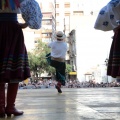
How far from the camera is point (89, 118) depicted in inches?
180

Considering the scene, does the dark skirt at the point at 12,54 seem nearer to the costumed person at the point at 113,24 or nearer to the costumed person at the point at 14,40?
the costumed person at the point at 14,40

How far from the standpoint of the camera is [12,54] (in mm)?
4844

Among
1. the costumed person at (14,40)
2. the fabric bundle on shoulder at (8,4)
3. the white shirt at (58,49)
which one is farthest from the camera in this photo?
the white shirt at (58,49)

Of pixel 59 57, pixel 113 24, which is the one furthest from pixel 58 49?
pixel 113 24

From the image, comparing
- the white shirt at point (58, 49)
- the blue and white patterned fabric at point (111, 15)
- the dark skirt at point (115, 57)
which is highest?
the white shirt at point (58, 49)

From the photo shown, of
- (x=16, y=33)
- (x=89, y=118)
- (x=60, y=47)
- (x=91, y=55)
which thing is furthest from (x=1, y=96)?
(x=91, y=55)

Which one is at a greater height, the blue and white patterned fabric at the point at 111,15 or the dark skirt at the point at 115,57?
the blue and white patterned fabric at the point at 111,15

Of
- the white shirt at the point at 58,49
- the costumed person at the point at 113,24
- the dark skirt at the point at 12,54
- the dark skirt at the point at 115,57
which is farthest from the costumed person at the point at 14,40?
the white shirt at the point at 58,49

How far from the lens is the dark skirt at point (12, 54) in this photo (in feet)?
15.7

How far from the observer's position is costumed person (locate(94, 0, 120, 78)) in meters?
4.61

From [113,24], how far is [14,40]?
1.23 meters

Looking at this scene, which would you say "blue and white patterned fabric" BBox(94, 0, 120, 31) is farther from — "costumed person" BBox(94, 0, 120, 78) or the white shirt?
the white shirt

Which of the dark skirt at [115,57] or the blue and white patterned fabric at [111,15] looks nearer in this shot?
the dark skirt at [115,57]

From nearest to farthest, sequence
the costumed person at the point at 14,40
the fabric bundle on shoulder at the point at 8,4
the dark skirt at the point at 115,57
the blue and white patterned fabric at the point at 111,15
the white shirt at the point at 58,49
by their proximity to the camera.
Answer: the dark skirt at the point at 115,57
the blue and white patterned fabric at the point at 111,15
the costumed person at the point at 14,40
the fabric bundle on shoulder at the point at 8,4
the white shirt at the point at 58,49
